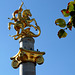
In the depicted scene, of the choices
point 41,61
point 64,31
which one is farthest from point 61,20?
point 41,61

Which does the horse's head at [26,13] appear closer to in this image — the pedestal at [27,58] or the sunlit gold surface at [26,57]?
the pedestal at [27,58]

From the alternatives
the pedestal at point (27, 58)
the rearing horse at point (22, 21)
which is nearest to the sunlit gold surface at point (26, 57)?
the pedestal at point (27, 58)

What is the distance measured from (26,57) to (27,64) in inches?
17.9

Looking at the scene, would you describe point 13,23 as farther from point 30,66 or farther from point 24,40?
point 30,66

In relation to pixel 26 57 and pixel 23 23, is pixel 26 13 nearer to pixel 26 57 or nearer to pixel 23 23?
pixel 23 23

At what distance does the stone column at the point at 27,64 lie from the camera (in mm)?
15630

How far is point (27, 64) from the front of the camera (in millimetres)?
16000

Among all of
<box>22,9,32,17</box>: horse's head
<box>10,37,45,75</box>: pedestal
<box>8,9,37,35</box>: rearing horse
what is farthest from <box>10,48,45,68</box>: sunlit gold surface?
<box>22,9,32,17</box>: horse's head

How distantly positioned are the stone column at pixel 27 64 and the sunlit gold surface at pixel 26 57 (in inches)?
12.0

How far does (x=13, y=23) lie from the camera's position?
18.3 m

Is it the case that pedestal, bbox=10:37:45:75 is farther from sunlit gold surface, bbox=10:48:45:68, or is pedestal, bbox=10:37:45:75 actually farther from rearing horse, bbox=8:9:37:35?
rearing horse, bbox=8:9:37:35

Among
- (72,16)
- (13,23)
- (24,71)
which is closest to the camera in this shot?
(72,16)

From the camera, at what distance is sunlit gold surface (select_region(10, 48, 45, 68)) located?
16.1 meters

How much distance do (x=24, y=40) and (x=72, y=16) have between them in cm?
1461
